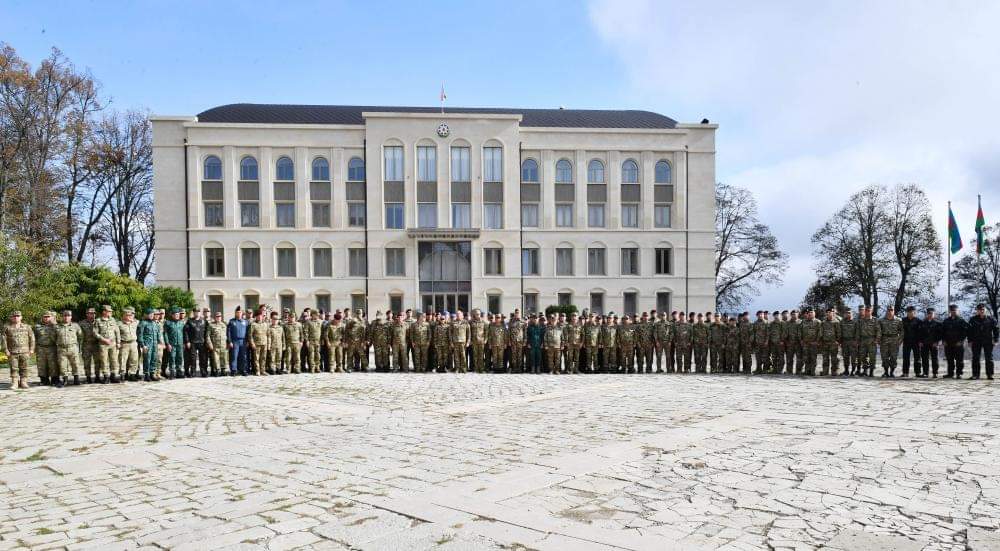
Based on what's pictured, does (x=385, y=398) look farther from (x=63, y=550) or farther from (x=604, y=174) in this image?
(x=604, y=174)

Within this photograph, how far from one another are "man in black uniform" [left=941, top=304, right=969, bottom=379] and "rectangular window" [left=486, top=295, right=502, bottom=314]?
29.9 m

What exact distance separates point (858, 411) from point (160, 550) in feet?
33.2

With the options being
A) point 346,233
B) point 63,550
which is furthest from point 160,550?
point 346,233

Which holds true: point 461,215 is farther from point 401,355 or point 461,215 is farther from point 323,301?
point 401,355

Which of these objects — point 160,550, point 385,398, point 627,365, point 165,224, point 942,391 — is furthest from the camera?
point 165,224

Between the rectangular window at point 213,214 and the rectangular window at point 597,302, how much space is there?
82.1 ft

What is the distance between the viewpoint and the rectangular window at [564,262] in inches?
1804

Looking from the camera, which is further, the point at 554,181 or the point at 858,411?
the point at 554,181

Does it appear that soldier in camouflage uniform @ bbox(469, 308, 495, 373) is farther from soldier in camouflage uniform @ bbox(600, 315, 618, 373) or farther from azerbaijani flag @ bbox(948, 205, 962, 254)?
azerbaijani flag @ bbox(948, 205, 962, 254)

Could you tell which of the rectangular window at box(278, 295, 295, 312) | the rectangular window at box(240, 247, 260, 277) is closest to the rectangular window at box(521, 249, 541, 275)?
the rectangular window at box(278, 295, 295, 312)

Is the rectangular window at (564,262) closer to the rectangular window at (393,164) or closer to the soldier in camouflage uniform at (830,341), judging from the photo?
the rectangular window at (393,164)

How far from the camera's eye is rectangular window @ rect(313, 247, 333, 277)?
44.3 metres

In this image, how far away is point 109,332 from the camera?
16.6 metres

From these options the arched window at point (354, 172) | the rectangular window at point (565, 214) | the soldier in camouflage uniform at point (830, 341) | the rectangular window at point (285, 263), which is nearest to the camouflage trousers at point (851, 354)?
the soldier in camouflage uniform at point (830, 341)
